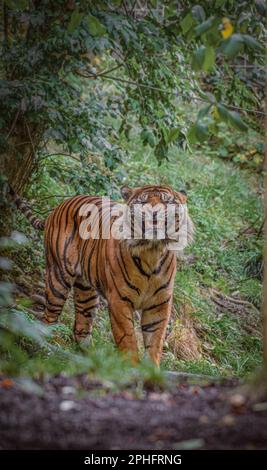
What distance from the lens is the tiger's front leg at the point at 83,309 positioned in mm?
7016

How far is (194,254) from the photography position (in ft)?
31.7

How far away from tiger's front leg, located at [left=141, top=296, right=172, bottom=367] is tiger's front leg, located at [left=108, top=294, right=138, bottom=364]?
0.55 feet

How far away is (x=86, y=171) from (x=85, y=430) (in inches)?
168

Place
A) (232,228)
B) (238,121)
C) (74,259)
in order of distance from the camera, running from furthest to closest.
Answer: (232,228) → (74,259) → (238,121)

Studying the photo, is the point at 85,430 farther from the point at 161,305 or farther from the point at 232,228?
the point at 232,228

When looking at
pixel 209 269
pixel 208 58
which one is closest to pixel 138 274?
pixel 208 58

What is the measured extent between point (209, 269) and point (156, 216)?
12.5 ft

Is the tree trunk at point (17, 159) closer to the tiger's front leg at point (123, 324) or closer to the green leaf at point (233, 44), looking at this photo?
the tiger's front leg at point (123, 324)

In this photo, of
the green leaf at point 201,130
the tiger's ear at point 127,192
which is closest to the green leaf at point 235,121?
the green leaf at point 201,130

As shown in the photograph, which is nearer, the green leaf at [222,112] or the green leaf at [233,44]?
the green leaf at [233,44]

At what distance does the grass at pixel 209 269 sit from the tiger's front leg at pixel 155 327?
1.47 feet

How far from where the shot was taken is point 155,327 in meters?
5.93

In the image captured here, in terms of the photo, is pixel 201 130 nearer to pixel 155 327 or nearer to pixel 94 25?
pixel 94 25

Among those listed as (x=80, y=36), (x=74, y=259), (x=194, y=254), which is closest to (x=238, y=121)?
(x=80, y=36)
